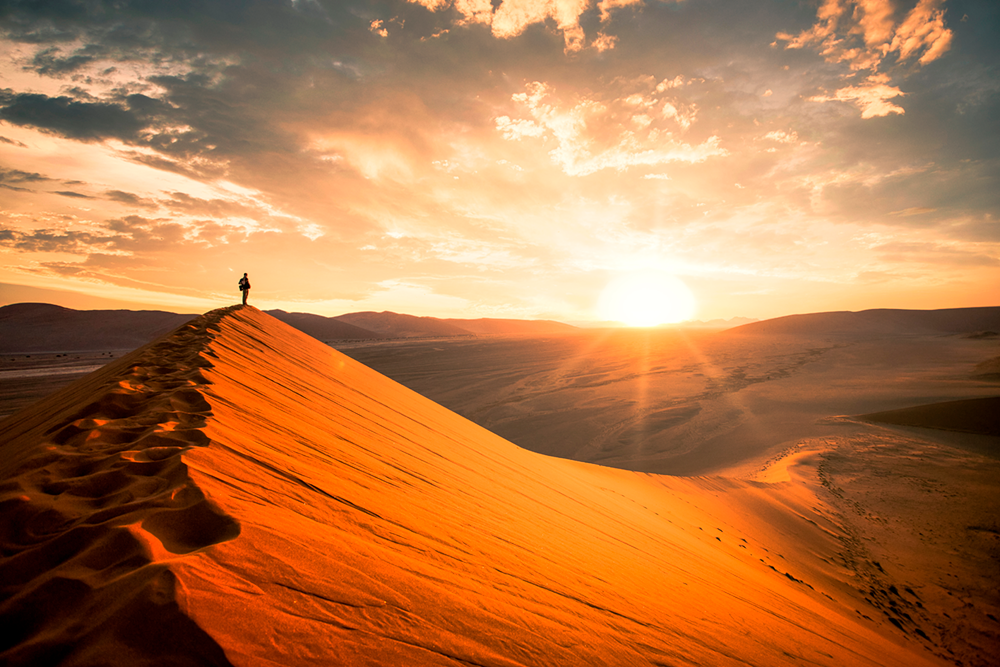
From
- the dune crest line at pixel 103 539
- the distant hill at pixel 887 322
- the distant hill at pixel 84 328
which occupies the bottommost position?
the distant hill at pixel 84 328

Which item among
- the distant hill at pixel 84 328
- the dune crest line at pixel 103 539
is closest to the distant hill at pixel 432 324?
the distant hill at pixel 84 328

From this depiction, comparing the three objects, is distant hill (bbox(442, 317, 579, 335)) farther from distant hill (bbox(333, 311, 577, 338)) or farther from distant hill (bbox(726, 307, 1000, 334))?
distant hill (bbox(726, 307, 1000, 334))

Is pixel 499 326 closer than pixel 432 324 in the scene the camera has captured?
No

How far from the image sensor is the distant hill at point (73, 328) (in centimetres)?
3788

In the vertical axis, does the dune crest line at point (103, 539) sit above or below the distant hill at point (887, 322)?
below

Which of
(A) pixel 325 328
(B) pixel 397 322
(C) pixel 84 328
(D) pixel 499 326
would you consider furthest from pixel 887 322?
(B) pixel 397 322

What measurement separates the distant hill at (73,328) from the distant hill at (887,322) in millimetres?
61517

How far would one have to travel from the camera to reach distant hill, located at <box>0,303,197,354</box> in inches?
1491

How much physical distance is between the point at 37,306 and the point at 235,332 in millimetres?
74588

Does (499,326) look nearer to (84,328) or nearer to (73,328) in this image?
(84,328)

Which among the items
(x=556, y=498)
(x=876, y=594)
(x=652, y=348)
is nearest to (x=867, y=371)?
(x=652, y=348)

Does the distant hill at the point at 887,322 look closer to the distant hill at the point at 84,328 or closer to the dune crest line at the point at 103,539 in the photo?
the dune crest line at the point at 103,539

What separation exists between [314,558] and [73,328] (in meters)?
62.7

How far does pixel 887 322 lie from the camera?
4959cm
